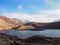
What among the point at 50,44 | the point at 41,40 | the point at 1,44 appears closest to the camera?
the point at 1,44

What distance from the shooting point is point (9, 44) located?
18562 mm

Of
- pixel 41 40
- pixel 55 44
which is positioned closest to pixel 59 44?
pixel 55 44

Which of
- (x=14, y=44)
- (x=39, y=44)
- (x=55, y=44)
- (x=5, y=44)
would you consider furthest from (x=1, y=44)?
(x=55, y=44)

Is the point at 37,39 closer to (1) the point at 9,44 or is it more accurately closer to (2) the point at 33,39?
(2) the point at 33,39

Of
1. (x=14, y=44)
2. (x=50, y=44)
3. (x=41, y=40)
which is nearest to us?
(x=14, y=44)

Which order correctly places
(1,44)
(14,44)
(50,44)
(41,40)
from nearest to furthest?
(1,44)
(14,44)
(50,44)
(41,40)

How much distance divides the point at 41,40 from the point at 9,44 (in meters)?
7.13

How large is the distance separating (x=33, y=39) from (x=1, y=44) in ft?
26.5

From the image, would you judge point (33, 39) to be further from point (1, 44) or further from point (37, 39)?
point (1, 44)

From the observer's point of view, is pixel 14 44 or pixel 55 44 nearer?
pixel 14 44

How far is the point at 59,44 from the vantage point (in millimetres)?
20922

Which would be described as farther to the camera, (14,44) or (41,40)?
(41,40)

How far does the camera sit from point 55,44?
20.9 metres

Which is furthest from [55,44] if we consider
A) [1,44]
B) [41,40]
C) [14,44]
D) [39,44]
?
[1,44]
